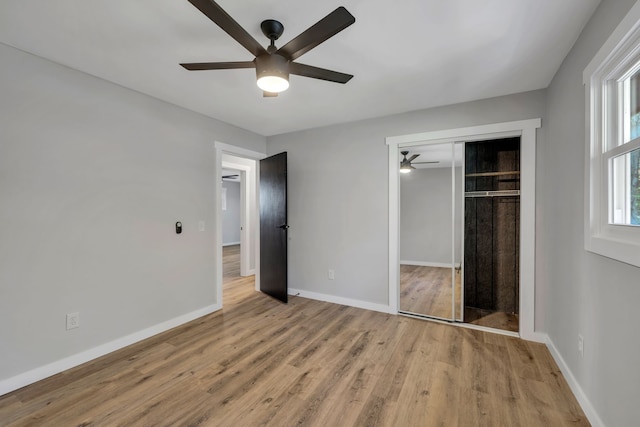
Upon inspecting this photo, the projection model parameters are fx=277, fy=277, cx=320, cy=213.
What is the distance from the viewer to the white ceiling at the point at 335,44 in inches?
62.9

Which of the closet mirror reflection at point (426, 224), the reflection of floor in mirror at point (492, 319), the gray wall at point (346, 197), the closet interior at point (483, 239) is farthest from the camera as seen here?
the closet mirror reflection at point (426, 224)

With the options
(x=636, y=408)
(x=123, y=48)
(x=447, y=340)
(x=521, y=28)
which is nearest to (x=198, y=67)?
(x=123, y=48)

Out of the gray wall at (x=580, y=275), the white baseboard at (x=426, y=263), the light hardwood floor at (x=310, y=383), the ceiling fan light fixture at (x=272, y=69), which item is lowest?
the light hardwood floor at (x=310, y=383)

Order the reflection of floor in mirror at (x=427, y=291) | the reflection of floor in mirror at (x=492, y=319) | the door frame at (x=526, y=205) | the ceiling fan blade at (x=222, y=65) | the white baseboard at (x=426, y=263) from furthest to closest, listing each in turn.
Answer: the white baseboard at (x=426, y=263) → the reflection of floor in mirror at (x=427, y=291) → the reflection of floor in mirror at (x=492, y=319) → the door frame at (x=526, y=205) → the ceiling fan blade at (x=222, y=65)

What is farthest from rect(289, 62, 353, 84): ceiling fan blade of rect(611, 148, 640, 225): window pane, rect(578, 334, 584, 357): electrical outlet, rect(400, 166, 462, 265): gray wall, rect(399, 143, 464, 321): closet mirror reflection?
rect(400, 166, 462, 265): gray wall

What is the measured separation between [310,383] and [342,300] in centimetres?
173

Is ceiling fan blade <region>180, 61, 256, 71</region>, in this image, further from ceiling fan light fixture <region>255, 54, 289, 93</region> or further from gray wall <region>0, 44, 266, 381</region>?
gray wall <region>0, 44, 266, 381</region>

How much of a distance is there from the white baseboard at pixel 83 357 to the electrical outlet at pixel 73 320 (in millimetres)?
238

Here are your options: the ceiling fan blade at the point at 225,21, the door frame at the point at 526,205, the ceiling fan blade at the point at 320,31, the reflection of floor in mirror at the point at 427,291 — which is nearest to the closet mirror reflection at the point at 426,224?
the reflection of floor in mirror at the point at 427,291

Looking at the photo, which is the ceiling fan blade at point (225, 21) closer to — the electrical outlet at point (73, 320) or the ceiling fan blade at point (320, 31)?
the ceiling fan blade at point (320, 31)

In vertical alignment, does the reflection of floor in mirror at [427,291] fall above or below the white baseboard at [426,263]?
below

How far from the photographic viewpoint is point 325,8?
1587mm

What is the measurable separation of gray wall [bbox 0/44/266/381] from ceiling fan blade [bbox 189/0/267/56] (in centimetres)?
→ 176

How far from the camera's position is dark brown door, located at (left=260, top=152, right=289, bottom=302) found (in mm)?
3742
